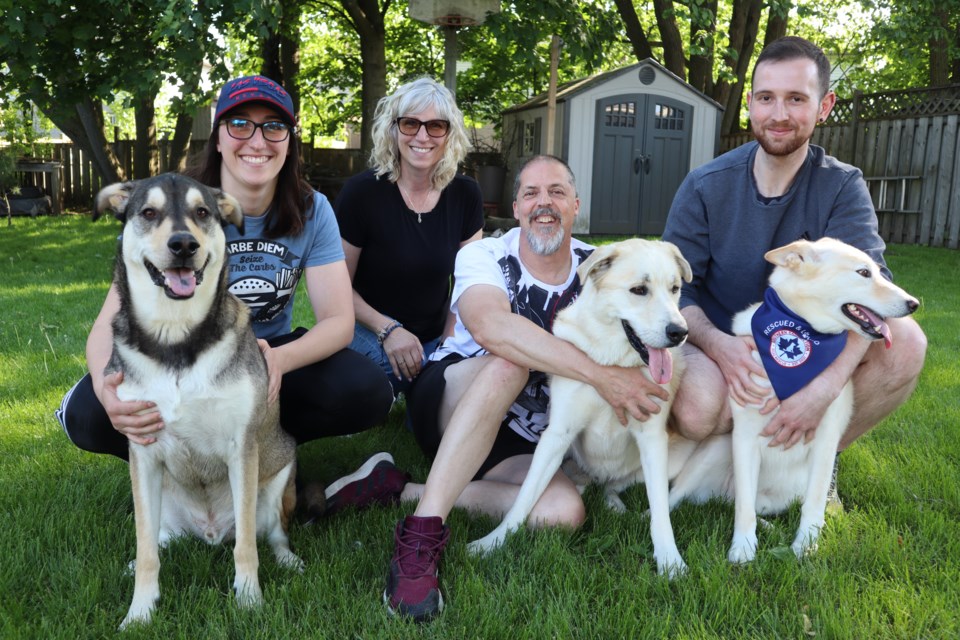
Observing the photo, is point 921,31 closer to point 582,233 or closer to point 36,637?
point 582,233

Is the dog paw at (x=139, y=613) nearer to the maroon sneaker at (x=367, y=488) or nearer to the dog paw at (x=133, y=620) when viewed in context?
the dog paw at (x=133, y=620)

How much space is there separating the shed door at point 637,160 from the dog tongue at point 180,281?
11.9 m

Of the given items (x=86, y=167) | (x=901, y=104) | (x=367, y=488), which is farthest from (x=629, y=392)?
(x=86, y=167)

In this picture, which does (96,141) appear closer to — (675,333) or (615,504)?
(615,504)

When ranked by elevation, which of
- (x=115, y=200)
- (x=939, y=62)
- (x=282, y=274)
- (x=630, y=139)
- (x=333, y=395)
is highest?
(x=939, y=62)

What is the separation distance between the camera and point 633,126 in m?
13.6

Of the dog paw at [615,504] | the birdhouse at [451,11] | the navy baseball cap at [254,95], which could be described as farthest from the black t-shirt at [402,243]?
the birdhouse at [451,11]

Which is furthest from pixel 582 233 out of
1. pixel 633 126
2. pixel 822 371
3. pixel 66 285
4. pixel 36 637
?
pixel 36 637

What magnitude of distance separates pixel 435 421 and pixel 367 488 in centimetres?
44

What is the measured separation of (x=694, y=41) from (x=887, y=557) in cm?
980

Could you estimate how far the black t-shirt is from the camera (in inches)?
156

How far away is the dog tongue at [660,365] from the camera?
269 centimetres

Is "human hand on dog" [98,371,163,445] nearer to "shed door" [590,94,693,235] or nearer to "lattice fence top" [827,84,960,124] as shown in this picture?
"shed door" [590,94,693,235]

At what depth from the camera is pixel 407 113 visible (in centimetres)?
393
